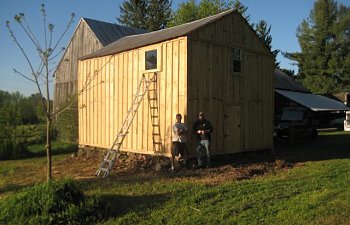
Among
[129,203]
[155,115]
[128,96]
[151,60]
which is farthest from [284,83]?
[129,203]

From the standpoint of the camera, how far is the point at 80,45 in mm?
28484

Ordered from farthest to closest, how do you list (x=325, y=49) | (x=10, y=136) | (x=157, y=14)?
(x=157, y=14) < (x=325, y=49) < (x=10, y=136)

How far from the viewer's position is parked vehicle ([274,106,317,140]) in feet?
73.3

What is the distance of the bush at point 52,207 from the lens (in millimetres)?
7145

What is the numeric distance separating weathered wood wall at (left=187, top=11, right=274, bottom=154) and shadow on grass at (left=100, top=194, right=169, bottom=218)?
190 inches

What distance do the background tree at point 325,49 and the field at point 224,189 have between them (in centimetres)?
3843

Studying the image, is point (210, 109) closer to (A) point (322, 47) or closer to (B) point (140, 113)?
(B) point (140, 113)

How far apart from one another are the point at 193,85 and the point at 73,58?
1758cm

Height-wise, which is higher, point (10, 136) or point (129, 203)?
point (10, 136)

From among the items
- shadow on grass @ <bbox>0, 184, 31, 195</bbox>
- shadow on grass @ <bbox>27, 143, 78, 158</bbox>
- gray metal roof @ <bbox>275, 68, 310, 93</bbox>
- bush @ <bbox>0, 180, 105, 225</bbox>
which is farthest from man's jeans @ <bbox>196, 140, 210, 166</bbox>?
gray metal roof @ <bbox>275, 68, 310, 93</bbox>

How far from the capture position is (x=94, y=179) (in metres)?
11.9

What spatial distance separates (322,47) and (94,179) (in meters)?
48.2

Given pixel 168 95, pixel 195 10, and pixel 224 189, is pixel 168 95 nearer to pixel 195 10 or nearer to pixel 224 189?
pixel 224 189

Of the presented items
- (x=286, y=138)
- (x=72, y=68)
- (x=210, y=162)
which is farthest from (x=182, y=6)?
(x=210, y=162)
